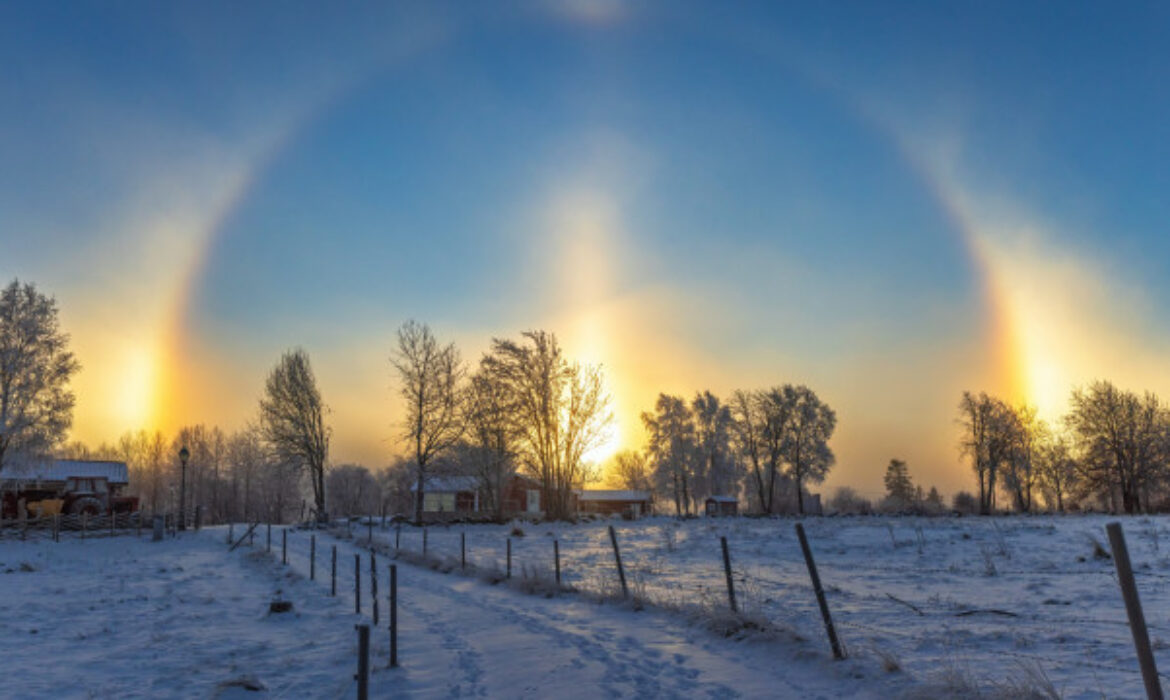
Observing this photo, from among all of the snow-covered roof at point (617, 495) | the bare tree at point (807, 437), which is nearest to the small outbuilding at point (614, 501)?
the snow-covered roof at point (617, 495)

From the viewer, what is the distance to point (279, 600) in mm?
14312

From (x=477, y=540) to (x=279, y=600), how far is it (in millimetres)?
18742

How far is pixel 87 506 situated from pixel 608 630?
1826 inches

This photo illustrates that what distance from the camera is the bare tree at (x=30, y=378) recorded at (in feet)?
122

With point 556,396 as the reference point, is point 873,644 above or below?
below

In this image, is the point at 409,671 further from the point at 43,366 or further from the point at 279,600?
the point at 43,366

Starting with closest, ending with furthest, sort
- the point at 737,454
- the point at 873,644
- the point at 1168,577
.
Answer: the point at 873,644
the point at 1168,577
the point at 737,454

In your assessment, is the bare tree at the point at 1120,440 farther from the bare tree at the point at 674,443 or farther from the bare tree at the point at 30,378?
the bare tree at the point at 30,378

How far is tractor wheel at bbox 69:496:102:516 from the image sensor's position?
43.2m

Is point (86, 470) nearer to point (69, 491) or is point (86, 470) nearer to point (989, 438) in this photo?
point (69, 491)

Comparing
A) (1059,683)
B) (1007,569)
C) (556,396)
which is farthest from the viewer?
(556,396)

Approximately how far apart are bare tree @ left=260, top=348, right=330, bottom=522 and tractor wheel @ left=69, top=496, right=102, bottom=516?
11.2m

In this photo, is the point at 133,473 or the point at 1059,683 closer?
the point at 1059,683

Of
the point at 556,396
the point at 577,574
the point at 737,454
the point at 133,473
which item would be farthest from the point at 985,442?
the point at 133,473
